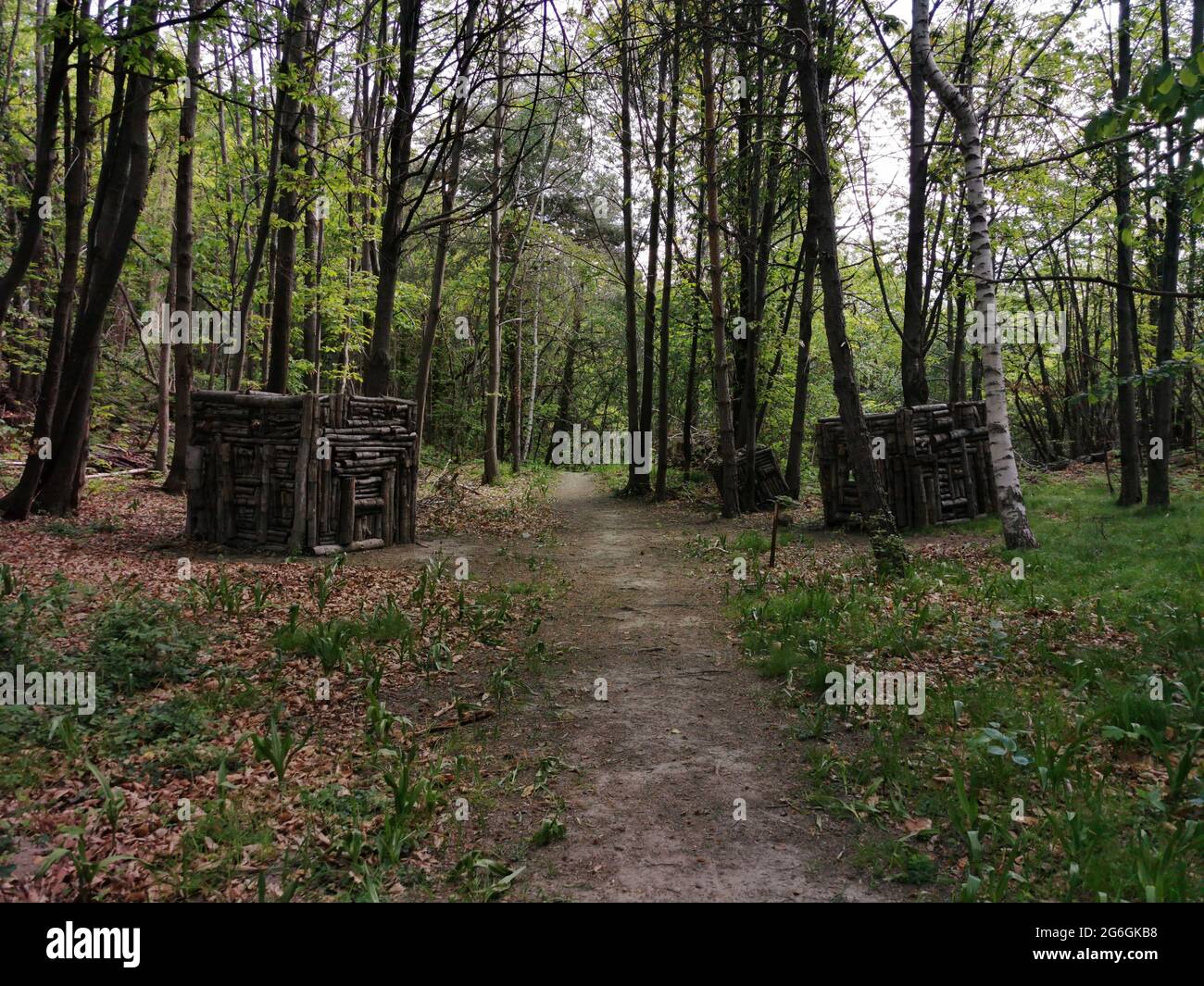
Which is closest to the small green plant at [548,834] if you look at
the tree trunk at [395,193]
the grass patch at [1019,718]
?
the grass patch at [1019,718]

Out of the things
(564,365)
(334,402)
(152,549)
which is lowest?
(152,549)

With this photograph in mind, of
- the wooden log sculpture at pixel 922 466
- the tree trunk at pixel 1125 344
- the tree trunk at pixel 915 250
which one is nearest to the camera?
the tree trunk at pixel 1125 344

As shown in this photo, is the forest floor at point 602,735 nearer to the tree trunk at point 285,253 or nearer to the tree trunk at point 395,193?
the tree trunk at point 285,253

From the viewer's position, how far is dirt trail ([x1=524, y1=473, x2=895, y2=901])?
3486mm

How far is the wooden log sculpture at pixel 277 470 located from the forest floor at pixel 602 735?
4.48ft

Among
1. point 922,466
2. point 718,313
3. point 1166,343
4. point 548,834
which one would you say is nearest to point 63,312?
point 718,313

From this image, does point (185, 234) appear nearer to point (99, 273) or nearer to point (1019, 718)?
point (99, 273)

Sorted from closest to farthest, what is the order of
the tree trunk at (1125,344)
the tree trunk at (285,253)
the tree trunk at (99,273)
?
the tree trunk at (99,273) < the tree trunk at (1125,344) < the tree trunk at (285,253)

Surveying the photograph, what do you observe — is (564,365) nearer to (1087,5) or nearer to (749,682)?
(1087,5)

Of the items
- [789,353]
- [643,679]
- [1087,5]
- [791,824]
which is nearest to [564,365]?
[789,353]

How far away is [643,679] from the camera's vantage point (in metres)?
6.48

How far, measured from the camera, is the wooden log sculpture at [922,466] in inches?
534

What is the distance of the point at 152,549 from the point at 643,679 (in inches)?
310

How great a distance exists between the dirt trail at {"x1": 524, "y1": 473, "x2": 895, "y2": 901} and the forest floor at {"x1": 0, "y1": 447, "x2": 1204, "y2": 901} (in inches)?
0.9
